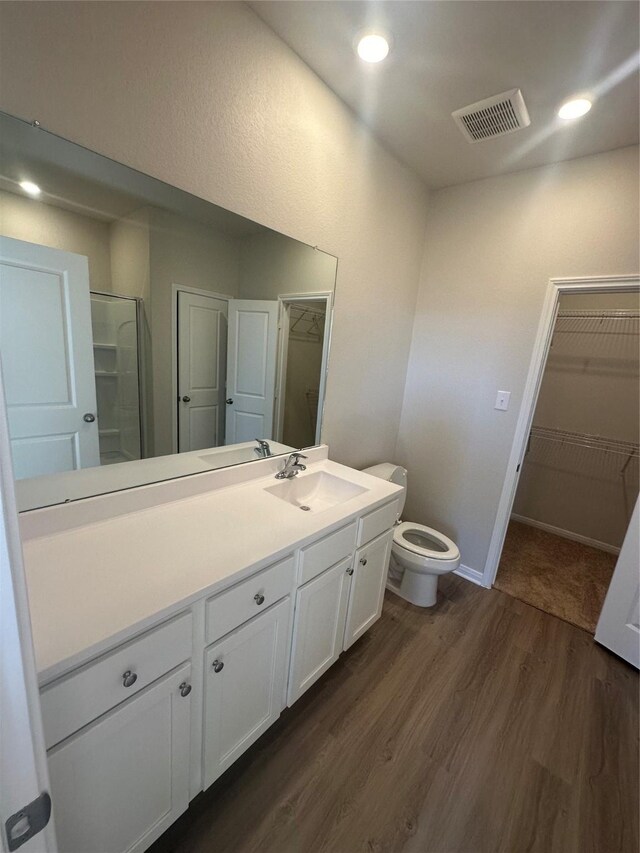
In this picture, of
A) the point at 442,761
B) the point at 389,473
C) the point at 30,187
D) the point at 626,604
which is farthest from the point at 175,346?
the point at 626,604

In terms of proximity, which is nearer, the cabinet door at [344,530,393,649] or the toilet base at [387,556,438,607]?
the cabinet door at [344,530,393,649]

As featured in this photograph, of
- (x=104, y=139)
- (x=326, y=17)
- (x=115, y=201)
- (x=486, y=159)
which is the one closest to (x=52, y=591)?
(x=115, y=201)

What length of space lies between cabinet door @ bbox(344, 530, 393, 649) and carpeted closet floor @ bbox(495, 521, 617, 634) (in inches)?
46.7

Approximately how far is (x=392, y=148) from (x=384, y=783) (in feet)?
9.58

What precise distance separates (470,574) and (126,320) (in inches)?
102

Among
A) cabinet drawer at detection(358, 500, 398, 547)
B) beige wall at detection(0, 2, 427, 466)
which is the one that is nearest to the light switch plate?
beige wall at detection(0, 2, 427, 466)

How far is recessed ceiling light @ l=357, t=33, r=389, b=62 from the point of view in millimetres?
1241

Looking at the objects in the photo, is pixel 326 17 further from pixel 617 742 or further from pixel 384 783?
pixel 617 742

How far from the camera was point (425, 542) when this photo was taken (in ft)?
7.60

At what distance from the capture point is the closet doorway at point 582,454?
2689 mm

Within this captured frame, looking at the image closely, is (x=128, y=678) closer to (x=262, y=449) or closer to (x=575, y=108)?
(x=262, y=449)

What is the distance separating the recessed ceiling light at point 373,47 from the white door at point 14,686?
5.67ft

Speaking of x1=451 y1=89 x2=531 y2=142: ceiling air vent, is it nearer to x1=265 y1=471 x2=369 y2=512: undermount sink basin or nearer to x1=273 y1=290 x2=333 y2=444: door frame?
x1=273 y1=290 x2=333 y2=444: door frame

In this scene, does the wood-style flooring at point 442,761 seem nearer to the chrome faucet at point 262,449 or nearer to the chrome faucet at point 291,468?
the chrome faucet at point 291,468
